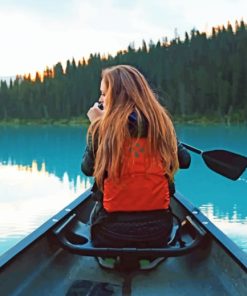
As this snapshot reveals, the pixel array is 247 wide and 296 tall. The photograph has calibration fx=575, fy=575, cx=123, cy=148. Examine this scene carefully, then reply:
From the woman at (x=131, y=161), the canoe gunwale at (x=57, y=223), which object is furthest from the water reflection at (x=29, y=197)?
the woman at (x=131, y=161)

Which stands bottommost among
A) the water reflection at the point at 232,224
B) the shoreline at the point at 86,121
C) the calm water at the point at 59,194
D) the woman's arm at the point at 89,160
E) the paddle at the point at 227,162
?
the shoreline at the point at 86,121

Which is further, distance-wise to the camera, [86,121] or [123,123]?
[86,121]

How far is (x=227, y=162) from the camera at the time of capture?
11.5 feet

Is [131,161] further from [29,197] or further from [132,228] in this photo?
[29,197]

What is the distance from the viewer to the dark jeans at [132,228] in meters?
2.62

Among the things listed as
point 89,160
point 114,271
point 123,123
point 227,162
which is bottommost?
point 114,271

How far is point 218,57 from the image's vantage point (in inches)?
2354

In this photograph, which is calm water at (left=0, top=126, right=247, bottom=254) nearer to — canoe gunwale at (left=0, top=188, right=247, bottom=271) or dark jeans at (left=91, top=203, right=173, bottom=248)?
canoe gunwale at (left=0, top=188, right=247, bottom=271)

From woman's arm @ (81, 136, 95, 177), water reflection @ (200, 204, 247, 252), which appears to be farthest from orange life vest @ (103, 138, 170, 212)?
water reflection @ (200, 204, 247, 252)

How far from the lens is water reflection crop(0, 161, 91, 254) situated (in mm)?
6407

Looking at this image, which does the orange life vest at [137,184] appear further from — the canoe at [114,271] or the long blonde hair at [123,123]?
the canoe at [114,271]

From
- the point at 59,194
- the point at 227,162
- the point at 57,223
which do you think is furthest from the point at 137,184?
the point at 59,194

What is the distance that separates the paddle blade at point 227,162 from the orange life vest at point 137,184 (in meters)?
0.95

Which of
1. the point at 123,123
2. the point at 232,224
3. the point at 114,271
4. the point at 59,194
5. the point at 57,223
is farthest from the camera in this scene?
the point at 59,194
